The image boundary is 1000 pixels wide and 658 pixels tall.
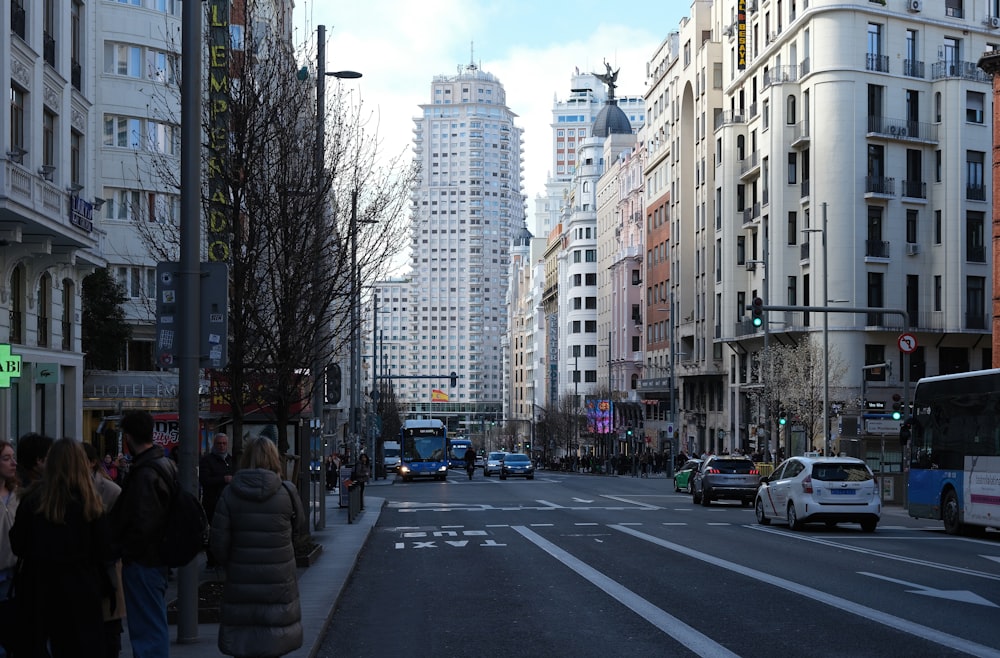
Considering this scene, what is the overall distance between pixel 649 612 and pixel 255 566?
6.33 metres

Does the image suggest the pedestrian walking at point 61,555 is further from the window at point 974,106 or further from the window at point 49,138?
the window at point 974,106

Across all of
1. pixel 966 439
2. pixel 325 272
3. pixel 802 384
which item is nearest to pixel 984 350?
pixel 802 384

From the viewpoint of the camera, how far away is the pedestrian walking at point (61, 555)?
800cm

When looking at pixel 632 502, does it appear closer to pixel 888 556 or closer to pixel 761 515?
pixel 761 515

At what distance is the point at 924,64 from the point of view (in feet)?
215

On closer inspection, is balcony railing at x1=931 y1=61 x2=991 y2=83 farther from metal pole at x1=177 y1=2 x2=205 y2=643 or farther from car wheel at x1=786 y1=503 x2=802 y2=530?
metal pole at x1=177 y1=2 x2=205 y2=643

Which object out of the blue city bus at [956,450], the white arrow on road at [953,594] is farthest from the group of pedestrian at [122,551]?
the blue city bus at [956,450]

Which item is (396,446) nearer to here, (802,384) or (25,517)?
(802,384)

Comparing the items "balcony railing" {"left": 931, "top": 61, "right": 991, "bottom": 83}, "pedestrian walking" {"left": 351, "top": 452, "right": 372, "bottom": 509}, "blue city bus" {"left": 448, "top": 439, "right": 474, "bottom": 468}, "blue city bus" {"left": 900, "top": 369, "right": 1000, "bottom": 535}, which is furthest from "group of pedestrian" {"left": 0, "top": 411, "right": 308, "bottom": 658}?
"blue city bus" {"left": 448, "top": 439, "right": 474, "bottom": 468}

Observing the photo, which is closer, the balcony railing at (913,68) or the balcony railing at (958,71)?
the balcony railing at (913,68)

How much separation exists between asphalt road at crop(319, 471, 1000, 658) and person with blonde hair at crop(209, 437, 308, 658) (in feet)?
9.45

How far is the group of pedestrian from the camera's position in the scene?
8.04m

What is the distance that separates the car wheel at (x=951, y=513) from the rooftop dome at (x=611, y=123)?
112130 mm

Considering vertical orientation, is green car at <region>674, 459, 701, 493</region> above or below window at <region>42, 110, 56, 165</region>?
below
